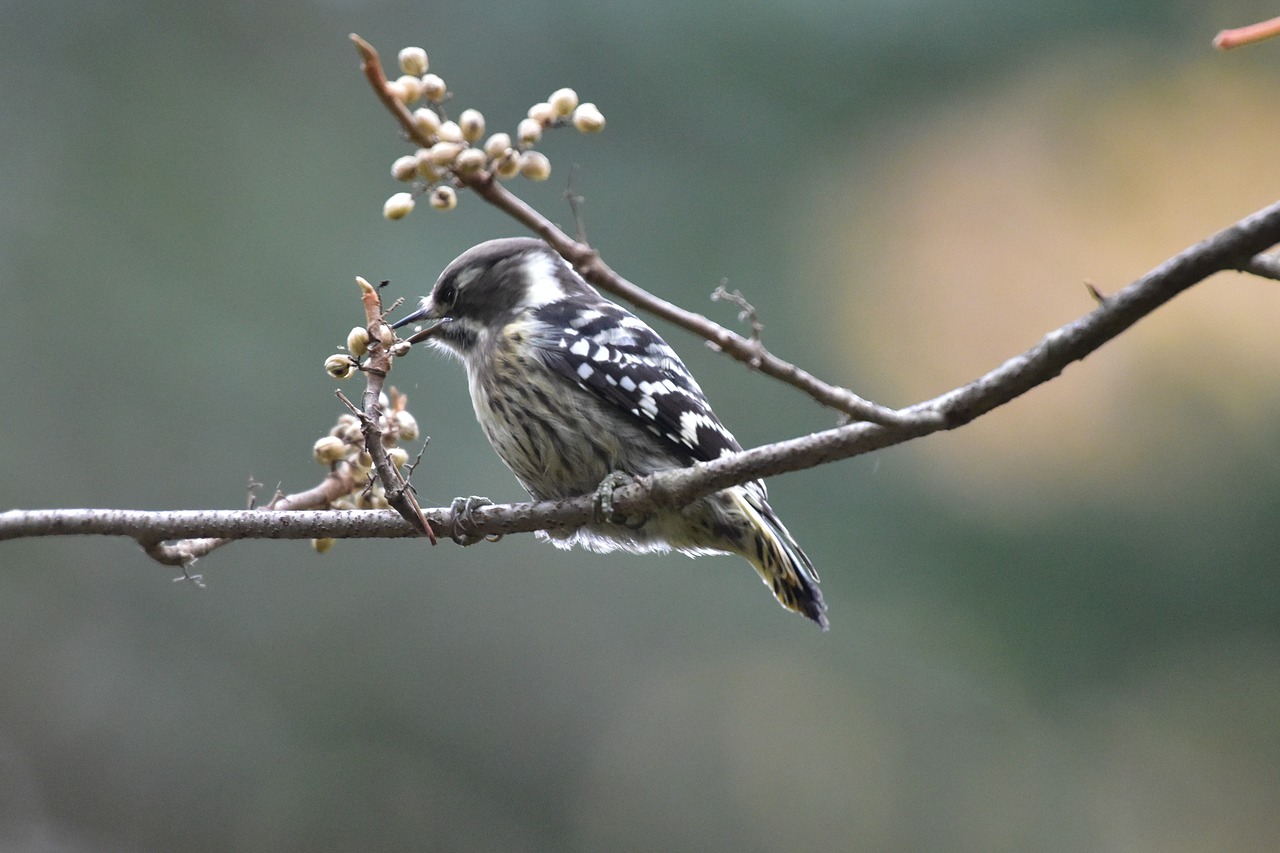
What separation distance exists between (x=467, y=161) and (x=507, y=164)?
0.10 meters

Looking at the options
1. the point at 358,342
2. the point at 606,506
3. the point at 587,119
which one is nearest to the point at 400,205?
the point at 587,119

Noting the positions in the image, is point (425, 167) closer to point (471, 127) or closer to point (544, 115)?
point (471, 127)

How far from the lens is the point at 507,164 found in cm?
156

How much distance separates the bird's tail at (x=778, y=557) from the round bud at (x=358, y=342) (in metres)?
1.24

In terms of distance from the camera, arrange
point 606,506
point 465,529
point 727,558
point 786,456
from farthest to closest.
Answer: point 727,558 < point 606,506 < point 465,529 < point 786,456

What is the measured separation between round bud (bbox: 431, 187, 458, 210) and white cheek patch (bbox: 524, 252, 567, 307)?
72.3 inches

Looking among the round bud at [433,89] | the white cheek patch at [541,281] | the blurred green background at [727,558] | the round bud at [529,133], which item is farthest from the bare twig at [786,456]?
the blurred green background at [727,558]

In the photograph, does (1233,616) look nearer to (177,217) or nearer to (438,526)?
(438,526)

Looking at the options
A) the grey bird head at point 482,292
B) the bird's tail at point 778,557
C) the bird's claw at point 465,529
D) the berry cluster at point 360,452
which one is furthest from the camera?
the grey bird head at point 482,292

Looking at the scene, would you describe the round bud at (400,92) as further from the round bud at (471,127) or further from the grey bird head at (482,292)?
the grey bird head at (482,292)

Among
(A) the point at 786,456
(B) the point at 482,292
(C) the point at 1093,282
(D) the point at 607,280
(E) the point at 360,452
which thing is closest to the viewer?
(D) the point at 607,280

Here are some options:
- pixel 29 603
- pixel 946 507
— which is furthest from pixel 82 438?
pixel 946 507

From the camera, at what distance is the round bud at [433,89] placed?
163 centimetres

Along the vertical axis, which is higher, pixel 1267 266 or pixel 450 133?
pixel 450 133
